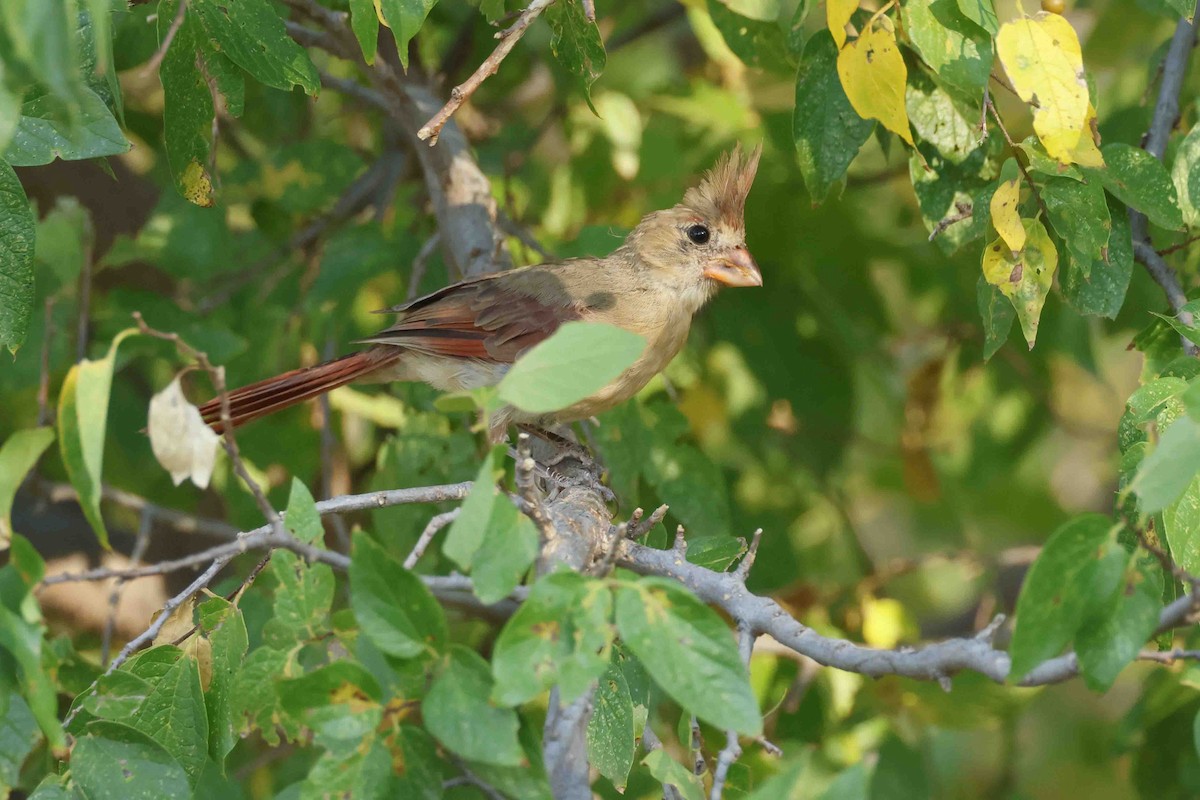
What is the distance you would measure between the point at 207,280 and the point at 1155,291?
282 cm

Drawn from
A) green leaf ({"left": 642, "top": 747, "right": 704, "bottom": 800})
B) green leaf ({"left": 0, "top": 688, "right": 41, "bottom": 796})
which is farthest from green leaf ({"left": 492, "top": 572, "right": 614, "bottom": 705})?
green leaf ({"left": 0, "top": 688, "right": 41, "bottom": 796})

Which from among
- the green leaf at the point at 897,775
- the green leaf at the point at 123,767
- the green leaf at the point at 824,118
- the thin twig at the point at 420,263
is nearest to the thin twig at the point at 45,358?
the thin twig at the point at 420,263

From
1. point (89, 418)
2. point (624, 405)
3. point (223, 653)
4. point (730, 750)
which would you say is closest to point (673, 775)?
point (730, 750)

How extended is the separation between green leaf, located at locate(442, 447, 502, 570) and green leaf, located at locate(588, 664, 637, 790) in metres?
0.68

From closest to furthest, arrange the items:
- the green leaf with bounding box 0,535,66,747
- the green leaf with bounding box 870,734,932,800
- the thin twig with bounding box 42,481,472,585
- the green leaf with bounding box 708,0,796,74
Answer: the green leaf with bounding box 0,535,66,747
the thin twig with bounding box 42,481,472,585
the green leaf with bounding box 708,0,796,74
the green leaf with bounding box 870,734,932,800

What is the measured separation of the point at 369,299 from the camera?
180 inches

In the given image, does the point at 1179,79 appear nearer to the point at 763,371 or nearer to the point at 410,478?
the point at 763,371

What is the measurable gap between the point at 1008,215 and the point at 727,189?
1.60 m

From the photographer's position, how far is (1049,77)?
7.43 ft

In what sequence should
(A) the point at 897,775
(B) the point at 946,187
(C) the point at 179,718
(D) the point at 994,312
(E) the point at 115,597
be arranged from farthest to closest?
(A) the point at 897,775, (E) the point at 115,597, (B) the point at 946,187, (D) the point at 994,312, (C) the point at 179,718

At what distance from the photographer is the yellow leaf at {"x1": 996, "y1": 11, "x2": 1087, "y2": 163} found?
225 cm

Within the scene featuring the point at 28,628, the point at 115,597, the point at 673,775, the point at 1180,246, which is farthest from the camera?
the point at 115,597

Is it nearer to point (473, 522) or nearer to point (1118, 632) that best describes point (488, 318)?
point (473, 522)

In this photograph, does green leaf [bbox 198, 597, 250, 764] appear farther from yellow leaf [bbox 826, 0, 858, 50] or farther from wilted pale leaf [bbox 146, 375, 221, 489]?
yellow leaf [bbox 826, 0, 858, 50]
